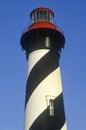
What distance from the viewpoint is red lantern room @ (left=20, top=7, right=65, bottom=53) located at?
679 inches

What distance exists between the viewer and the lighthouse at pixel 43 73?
1548 centimetres

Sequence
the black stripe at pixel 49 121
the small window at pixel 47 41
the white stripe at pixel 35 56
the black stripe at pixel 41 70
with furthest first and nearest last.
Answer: the small window at pixel 47 41 → the white stripe at pixel 35 56 → the black stripe at pixel 41 70 → the black stripe at pixel 49 121

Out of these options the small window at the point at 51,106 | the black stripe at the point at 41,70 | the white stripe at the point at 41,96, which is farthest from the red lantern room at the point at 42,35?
the small window at the point at 51,106

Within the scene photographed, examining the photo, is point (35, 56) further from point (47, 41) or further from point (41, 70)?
point (47, 41)

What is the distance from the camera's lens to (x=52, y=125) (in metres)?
15.3

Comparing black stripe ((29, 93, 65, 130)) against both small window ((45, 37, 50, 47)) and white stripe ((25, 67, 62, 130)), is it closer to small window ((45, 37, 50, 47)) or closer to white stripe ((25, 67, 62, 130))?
white stripe ((25, 67, 62, 130))

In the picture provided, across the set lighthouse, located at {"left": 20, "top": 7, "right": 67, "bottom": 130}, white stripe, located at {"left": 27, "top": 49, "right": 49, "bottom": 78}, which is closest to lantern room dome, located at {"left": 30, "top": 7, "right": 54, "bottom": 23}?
lighthouse, located at {"left": 20, "top": 7, "right": 67, "bottom": 130}

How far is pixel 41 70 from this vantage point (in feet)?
53.7

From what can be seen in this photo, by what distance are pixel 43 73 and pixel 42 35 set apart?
2.29 m

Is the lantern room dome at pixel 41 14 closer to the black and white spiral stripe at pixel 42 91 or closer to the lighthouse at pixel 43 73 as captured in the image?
the lighthouse at pixel 43 73

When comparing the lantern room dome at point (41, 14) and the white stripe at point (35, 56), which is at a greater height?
the lantern room dome at point (41, 14)

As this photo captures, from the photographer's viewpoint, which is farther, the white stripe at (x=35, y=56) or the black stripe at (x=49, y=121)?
the white stripe at (x=35, y=56)

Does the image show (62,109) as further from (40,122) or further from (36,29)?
(36,29)

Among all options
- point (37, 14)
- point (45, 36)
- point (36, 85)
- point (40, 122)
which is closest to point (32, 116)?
point (40, 122)
